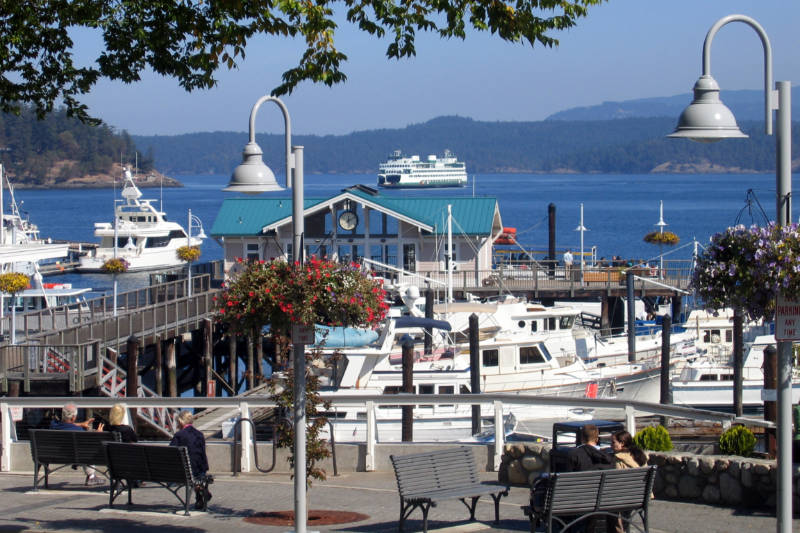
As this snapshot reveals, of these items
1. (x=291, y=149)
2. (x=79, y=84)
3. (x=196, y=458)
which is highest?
(x=79, y=84)

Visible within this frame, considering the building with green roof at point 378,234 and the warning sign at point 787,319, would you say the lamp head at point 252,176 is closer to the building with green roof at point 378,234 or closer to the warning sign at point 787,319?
the warning sign at point 787,319

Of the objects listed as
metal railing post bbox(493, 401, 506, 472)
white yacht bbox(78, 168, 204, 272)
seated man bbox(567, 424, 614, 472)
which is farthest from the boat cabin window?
white yacht bbox(78, 168, 204, 272)

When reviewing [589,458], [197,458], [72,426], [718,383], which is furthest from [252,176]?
[718,383]

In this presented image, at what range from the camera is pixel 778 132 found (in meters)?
9.16

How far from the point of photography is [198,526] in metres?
11.7

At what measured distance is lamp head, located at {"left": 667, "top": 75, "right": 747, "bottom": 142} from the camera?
937cm

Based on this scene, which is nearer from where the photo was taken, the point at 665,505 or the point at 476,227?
the point at 665,505

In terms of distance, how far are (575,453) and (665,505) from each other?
2.06 metres

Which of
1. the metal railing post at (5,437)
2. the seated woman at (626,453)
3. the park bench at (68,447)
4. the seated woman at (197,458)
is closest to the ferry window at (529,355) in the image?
the metal railing post at (5,437)

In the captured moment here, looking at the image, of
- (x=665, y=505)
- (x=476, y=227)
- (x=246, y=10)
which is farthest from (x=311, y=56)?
(x=476, y=227)

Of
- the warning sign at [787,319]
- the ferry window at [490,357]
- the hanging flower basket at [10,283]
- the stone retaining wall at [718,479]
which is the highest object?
the warning sign at [787,319]

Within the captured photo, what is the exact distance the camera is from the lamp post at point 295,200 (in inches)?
426

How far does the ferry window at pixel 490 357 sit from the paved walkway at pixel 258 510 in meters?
17.0

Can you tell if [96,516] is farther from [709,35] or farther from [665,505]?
[709,35]
